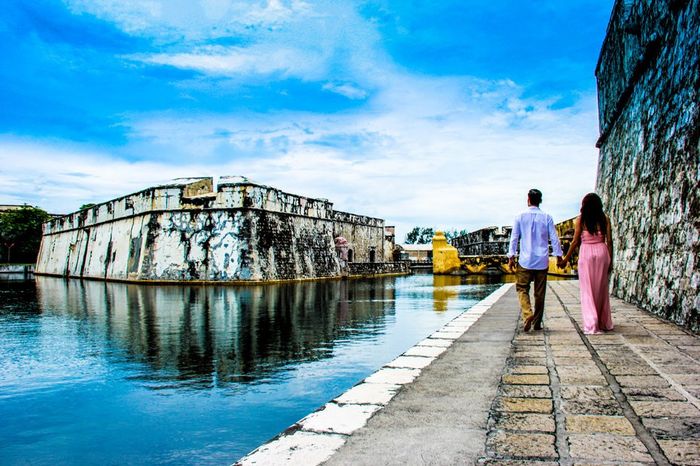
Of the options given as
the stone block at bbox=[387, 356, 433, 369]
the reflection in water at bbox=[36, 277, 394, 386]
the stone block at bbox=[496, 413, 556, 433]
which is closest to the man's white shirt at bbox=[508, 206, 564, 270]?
the reflection in water at bbox=[36, 277, 394, 386]

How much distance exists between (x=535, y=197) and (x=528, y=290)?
110cm

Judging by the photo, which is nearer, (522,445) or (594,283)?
(522,445)

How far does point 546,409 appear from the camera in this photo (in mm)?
2689

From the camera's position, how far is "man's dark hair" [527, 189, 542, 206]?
6.21m

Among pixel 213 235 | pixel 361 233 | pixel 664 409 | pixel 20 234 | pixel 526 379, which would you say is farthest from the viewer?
pixel 20 234

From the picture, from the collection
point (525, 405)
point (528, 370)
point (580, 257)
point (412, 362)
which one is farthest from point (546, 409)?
point (580, 257)

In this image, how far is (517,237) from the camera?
6.21 m

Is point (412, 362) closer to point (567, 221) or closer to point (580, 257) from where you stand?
point (580, 257)

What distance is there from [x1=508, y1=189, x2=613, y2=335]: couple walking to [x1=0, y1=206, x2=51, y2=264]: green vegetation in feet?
193

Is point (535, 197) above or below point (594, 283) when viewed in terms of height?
above

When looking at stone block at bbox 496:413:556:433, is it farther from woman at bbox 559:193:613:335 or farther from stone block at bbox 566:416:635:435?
woman at bbox 559:193:613:335

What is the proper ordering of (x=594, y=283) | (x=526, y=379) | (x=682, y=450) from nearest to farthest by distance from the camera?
1. (x=682, y=450)
2. (x=526, y=379)
3. (x=594, y=283)

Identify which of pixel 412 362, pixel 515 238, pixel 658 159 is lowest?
pixel 412 362

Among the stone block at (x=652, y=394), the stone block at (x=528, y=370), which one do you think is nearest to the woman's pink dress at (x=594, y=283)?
the stone block at (x=528, y=370)
